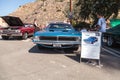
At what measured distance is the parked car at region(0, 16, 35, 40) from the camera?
18656 mm

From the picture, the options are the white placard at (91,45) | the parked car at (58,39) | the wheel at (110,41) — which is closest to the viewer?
the white placard at (91,45)

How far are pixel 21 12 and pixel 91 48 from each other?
80580 millimetres

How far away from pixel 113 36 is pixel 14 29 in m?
7.24

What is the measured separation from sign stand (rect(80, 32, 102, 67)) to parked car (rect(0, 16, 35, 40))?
9680 mm

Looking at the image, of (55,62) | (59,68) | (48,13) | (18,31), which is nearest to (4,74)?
(59,68)

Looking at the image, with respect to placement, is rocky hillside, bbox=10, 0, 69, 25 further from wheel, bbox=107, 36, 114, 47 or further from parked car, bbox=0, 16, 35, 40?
wheel, bbox=107, 36, 114, 47

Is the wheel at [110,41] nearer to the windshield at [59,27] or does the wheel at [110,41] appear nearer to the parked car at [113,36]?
the parked car at [113,36]

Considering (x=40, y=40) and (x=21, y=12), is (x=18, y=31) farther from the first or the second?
(x=21, y=12)

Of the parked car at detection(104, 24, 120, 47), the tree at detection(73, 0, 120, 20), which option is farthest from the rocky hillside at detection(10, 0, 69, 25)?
the parked car at detection(104, 24, 120, 47)

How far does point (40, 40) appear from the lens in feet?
39.0

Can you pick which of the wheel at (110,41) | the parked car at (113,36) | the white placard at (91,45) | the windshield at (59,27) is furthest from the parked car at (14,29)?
the white placard at (91,45)

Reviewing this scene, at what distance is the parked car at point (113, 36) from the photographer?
13830 mm

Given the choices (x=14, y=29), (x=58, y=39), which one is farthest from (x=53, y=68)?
(x=14, y=29)

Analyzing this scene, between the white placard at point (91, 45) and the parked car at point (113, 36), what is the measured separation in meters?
4.43
